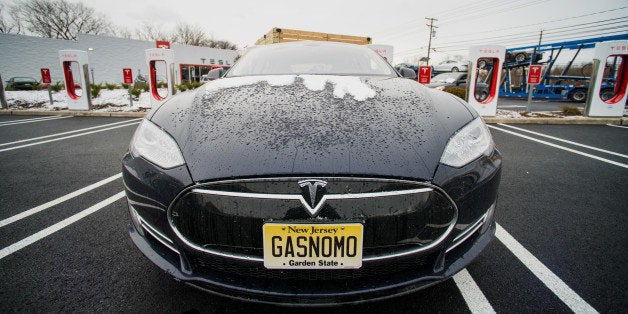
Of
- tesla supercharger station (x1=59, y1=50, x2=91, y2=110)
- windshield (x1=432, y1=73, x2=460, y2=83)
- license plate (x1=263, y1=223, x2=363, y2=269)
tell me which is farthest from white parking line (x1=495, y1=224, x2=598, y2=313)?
tesla supercharger station (x1=59, y1=50, x2=91, y2=110)

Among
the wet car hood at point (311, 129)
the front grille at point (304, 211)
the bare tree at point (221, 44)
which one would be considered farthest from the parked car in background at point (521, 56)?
the bare tree at point (221, 44)

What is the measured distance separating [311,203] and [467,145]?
0.77 meters

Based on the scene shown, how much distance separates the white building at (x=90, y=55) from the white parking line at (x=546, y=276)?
27.4 metres

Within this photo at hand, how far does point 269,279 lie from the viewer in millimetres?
1184

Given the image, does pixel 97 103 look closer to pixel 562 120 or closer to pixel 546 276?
pixel 546 276

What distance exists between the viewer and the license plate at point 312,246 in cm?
110

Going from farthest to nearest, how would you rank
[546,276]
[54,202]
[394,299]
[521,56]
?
[521,56], [54,202], [546,276], [394,299]

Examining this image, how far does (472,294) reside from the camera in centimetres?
153

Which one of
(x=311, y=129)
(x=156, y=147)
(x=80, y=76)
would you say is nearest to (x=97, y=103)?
(x=80, y=76)

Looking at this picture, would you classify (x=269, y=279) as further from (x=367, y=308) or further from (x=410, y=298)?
(x=410, y=298)

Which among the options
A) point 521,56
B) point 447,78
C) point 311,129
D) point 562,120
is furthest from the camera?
point 521,56

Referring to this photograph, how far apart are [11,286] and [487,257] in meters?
2.58

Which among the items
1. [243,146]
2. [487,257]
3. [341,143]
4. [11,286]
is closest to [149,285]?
[11,286]

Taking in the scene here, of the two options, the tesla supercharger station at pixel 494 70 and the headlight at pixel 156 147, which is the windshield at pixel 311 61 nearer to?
the headlight at pixel 156 147
